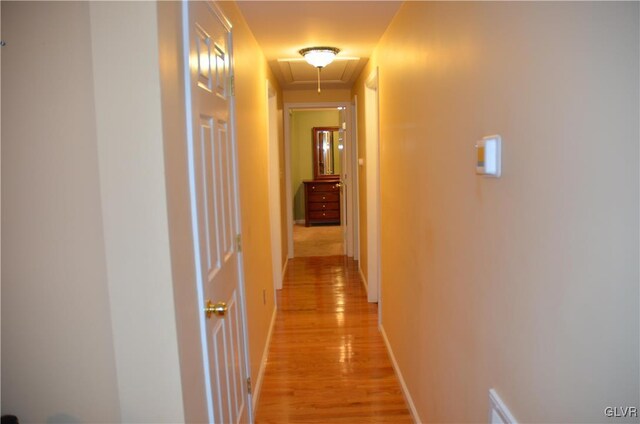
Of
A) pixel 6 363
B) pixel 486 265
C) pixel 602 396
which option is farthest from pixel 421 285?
pixel 6 363

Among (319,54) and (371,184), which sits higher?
(319,54)

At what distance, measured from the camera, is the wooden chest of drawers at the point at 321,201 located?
28.2 feet

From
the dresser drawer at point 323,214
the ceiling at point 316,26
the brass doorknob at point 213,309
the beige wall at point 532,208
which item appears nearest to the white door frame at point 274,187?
the ceiling at point 316,26

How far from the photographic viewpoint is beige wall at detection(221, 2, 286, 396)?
238 cm

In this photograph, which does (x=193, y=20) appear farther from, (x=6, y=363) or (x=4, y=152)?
(x=6, y=363)

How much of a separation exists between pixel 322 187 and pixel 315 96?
123 inches

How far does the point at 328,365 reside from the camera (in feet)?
10.1

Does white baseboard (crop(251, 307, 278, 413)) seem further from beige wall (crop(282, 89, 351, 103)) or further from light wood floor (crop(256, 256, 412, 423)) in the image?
beige wall (crop(282, 89, 351, 103))

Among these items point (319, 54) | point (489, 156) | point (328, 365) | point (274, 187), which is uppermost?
point (319, 54)

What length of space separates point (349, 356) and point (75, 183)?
2.49 metres

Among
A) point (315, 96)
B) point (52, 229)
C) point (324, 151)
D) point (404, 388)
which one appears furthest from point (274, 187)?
point (324, 151)

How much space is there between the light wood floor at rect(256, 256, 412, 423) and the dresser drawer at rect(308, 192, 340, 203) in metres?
3.99

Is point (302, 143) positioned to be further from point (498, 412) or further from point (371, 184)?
point (498, 412)

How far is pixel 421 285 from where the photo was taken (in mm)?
2182
